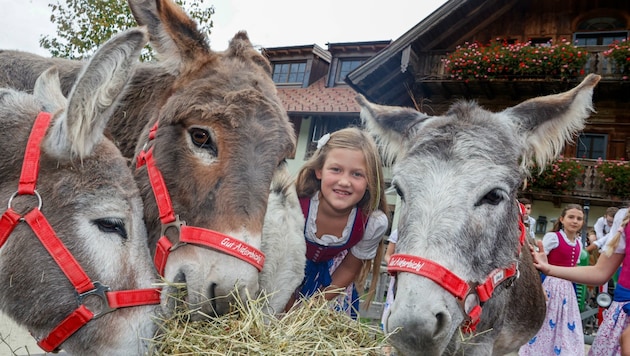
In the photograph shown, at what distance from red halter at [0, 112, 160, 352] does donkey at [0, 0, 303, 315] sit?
0.30 meters

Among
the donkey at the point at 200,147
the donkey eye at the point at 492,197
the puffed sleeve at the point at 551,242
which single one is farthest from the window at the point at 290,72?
the donkey eye at the point at 492,197

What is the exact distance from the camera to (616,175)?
47.0ft

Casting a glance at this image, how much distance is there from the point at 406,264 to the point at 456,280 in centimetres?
25

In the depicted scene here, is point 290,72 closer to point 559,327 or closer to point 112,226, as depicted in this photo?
point 559,327

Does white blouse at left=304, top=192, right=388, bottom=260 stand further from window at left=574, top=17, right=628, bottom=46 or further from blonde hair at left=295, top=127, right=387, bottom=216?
window at left=574, top=17, right=628, bottom=46

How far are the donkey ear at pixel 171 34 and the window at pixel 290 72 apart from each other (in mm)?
21974

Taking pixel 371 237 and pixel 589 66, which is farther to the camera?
pixel 589 66

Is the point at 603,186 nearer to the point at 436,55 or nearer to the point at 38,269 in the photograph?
the point at 436,55

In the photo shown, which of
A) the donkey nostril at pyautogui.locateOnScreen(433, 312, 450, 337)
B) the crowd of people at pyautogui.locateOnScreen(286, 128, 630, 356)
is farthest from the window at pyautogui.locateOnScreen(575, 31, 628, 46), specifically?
the donkey nostril at pyautogui.locateOnScreen(433, 312, 450, 337)

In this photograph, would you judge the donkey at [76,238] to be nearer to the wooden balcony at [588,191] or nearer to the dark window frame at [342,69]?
the wooden balcony at [588,191]

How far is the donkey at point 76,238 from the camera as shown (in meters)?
2.02

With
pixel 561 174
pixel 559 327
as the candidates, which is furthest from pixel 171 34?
pixel 561 174

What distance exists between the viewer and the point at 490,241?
8.51 feet

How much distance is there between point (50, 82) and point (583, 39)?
59.4 feet
